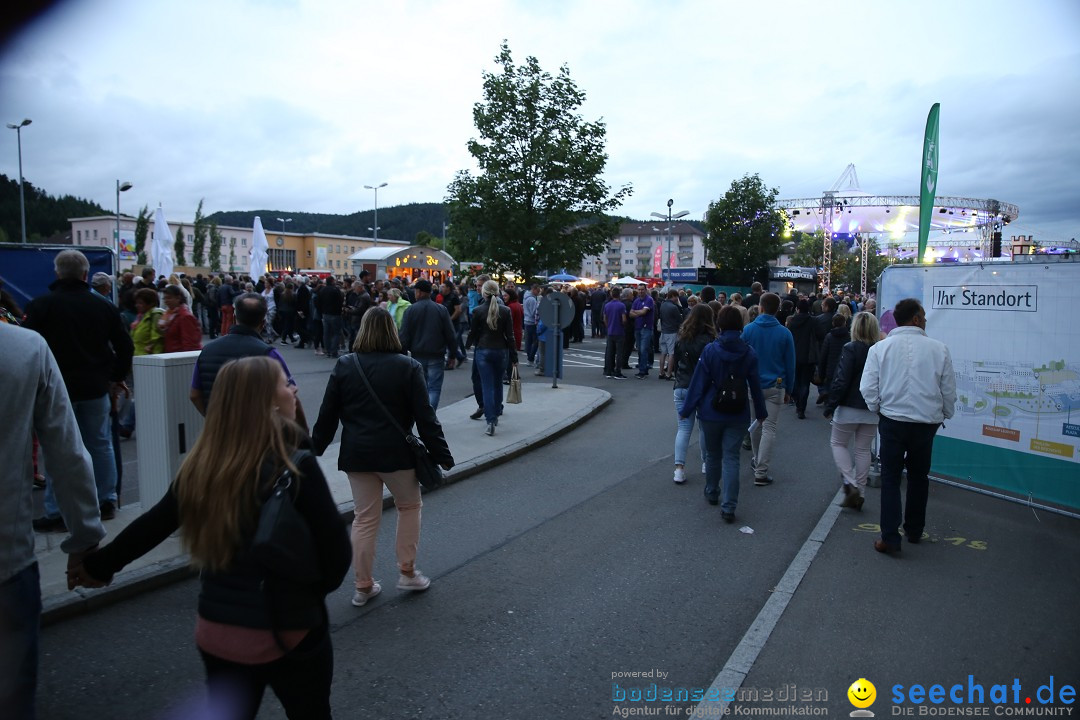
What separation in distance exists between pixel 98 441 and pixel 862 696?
5.44 meters

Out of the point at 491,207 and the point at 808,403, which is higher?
the point at 491,207

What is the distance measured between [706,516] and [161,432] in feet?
14.6

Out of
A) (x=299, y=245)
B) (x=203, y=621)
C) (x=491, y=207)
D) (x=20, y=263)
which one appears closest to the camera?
(x=203, y=621)

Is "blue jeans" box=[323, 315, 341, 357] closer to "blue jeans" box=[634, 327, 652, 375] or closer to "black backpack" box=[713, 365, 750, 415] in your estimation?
"blue jeans" box=[634, 327, 652, 375]

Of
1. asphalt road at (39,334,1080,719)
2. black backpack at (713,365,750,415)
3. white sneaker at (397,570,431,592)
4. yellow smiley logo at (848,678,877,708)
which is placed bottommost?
Answer: asphalt road at (39,334,1080,719)

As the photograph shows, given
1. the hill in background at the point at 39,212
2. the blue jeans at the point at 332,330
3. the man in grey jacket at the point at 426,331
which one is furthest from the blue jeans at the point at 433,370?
the hill in background at the point at 39,212

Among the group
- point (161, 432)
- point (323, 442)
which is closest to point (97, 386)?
point (161, 432)

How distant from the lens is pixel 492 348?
29.2 feet

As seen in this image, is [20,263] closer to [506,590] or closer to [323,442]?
[323,442]

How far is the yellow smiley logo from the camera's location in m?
3.29

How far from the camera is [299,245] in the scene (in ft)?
371

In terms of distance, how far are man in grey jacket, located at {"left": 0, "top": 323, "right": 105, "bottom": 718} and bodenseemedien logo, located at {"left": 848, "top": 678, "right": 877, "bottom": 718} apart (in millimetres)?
3299

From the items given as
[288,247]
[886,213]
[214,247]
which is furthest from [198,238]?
[886,213]

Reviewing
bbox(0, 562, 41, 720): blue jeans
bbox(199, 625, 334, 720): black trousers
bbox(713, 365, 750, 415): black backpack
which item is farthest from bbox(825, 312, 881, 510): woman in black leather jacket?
bbox(0, 562, 41, 720): blue jeans
